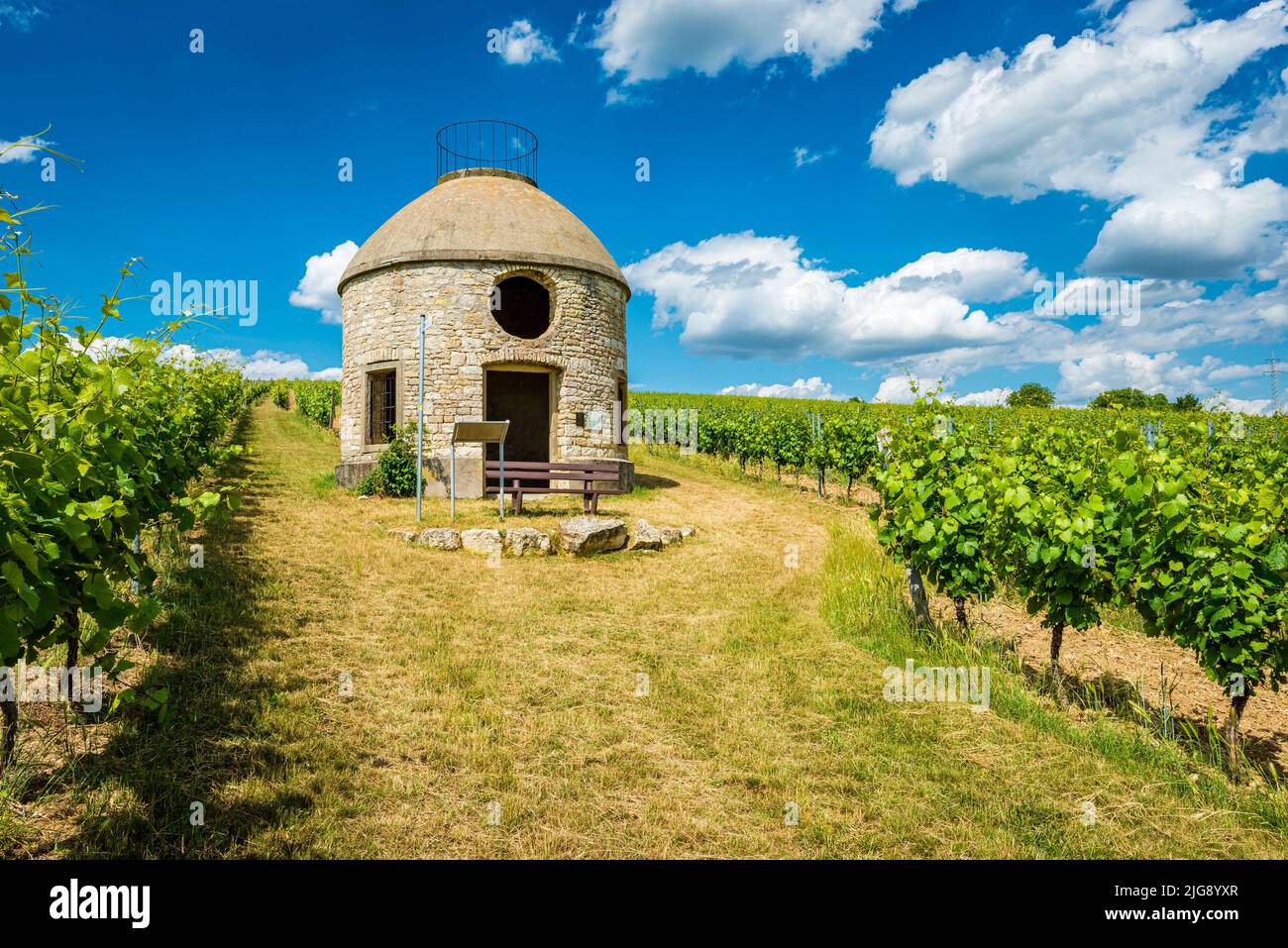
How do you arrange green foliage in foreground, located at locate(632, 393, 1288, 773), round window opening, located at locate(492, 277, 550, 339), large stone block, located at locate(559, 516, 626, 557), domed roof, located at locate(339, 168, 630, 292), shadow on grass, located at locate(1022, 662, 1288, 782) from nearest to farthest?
1. green foliage in foreground, located at locate(632, 393, 1288, 773)
2. shadow on grass, located at locate(1022, 662, 1288, 782)
3. large stone block, located at locate(559, 516, 626, 557)
4. domed roof, located at locate(339, 168, 630, 292)
5. round window opening, located at locate(492, 277, 550, 339)

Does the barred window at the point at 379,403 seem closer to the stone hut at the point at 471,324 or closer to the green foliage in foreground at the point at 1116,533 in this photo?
the stone hut at the point at 471,324

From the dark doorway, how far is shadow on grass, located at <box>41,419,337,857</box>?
1279 centimetres

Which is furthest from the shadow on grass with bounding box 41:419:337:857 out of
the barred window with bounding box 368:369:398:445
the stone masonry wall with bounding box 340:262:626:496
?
the barred window with bounding box 368:369:398:445

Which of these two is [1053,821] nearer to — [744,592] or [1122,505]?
[1122,505]

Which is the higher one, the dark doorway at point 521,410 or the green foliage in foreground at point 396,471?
the dark doorway at point 521,410

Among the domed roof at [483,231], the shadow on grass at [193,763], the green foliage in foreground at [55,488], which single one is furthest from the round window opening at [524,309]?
the green foliage in foreground at [55,488]

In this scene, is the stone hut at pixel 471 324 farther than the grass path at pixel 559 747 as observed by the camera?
Yes

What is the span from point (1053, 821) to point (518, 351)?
12.2 metres

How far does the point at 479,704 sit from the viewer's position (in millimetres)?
4836

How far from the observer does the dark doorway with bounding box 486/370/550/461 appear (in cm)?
1856

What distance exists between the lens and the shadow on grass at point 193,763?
3.12m

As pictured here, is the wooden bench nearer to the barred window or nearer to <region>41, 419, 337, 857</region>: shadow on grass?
the barred window

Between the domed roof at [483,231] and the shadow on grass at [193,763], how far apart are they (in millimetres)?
9685

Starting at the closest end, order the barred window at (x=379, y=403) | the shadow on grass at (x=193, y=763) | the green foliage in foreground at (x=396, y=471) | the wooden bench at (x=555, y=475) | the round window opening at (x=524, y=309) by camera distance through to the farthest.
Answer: the shadow on grass at (x=193, y=763)
the wooden bench at (x=555, y=475)
the green foliage in foreground at (x=396, y=471)
the barred window at (x=379, y=403)
the round window opening at (x=524, y=309)
